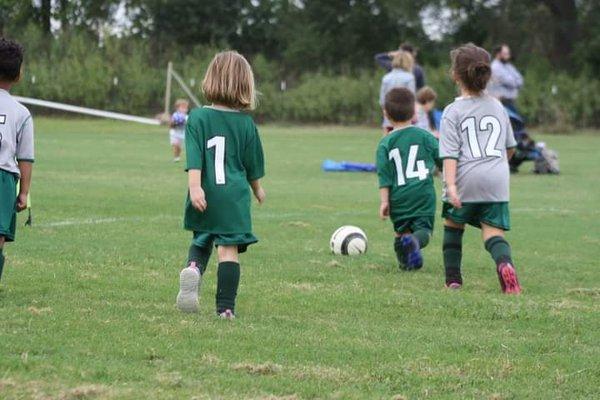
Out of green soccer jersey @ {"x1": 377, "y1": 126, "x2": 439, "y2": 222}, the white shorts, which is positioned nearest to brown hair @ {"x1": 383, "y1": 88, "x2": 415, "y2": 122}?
green soccer jersey @ {"x1": 377, "y1": 126, "x2": 439, "y2": 222}

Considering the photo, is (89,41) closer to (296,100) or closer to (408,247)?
(296,100)

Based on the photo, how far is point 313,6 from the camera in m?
52.2

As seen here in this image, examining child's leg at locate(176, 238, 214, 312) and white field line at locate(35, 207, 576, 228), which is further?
white field line at locate(35, 207, 576, 228)

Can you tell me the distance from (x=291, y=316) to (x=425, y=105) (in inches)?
464

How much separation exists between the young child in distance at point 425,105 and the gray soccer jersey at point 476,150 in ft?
29.5

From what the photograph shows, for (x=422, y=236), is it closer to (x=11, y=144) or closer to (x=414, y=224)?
(x=414, y=224)

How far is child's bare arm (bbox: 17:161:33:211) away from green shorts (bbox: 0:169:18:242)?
2.0 inches

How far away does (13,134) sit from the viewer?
698 centimetres

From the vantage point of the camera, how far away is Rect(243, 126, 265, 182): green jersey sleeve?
676cm

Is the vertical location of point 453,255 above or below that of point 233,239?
below

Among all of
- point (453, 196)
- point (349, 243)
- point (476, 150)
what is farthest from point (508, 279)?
point (349, 243)

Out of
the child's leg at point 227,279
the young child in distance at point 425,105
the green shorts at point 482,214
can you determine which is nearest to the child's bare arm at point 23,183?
the child's leg at point 227,279

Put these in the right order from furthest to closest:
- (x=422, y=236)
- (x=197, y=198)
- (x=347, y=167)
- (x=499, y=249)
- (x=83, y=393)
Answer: (x=347, y=167) → (x=422, y=236) → (x=499, y=249) → (x=197, y=198) → (x=83, y=393)

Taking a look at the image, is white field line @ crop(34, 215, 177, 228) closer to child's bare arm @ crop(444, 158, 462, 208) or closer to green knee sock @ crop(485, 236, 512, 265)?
child's bare arm @ crop(444, 158, 462, 208)
